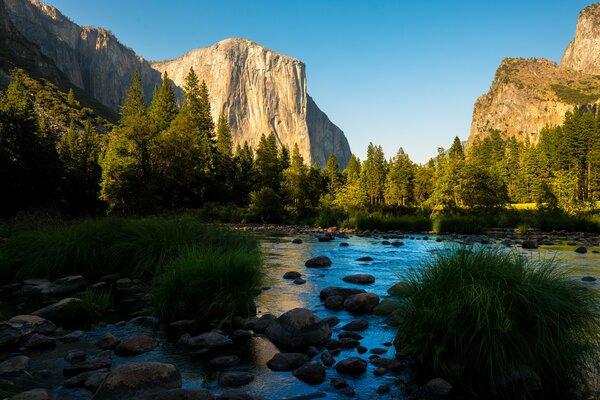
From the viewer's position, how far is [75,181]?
4309 centimetres

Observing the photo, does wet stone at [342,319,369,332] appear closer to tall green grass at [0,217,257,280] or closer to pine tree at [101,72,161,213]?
tall green grass at [0,217,257,280]

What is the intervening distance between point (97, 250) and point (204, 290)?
4588 mm

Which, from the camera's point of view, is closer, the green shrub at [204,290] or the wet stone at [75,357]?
the wet stone at [75,357]

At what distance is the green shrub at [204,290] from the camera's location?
6.62 meters

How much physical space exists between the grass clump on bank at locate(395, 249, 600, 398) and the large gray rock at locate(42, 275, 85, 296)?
701 cm

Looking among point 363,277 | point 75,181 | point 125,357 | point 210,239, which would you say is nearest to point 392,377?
point 125,357

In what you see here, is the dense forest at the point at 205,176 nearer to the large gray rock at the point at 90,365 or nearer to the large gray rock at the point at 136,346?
the large gray rock at the point at 136,346

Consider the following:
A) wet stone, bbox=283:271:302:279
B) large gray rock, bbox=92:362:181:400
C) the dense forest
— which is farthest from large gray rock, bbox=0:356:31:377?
the dense forest

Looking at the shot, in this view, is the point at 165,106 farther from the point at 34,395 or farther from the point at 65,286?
the point at 34,395

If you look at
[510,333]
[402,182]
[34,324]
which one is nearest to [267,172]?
[402,182]

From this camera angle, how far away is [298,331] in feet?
18.5

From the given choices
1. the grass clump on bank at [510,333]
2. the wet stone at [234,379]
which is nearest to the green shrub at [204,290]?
the wet stone at [234,379]

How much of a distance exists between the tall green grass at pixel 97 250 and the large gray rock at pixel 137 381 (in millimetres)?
4917

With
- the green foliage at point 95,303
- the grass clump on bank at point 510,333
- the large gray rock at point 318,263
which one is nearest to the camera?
the grass clump on bank at point 510,333
